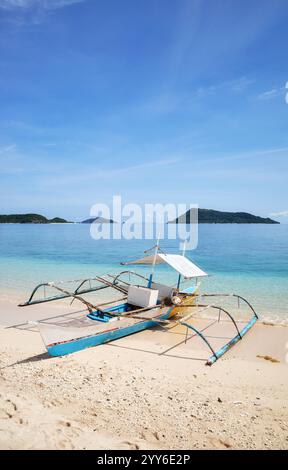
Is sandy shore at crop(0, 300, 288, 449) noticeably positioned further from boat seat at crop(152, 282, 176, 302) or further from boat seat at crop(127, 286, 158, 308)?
boat seat at crop(152, 282, 176, 302)

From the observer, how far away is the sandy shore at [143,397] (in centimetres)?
547

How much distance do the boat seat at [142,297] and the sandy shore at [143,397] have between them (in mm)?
2107

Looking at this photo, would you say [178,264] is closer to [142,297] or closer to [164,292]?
[164,292]

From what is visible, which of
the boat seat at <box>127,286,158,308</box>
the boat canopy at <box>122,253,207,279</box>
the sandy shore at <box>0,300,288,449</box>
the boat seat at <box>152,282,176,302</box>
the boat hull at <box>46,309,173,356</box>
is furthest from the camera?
the boat seat at <box>152,282,176,302</box>

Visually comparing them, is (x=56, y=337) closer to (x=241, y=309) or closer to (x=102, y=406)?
(x=102, y=406)

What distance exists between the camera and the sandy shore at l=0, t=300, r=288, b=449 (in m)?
5.47

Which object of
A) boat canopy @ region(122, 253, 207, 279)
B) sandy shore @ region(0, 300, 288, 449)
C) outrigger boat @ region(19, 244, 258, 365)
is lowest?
sandy shore @ region(0, 300, 288, 449)

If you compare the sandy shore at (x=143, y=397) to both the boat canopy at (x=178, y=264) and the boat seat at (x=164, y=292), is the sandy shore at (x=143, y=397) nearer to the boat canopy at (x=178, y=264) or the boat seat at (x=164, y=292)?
the boat seat at (x=164, y=292)

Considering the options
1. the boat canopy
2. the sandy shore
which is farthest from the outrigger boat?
the sandy shore

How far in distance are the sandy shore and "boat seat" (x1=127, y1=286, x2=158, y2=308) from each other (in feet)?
6.91

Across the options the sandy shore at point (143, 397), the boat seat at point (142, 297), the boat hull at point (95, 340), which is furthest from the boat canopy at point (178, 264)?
the sandy shore at point (143, 397)

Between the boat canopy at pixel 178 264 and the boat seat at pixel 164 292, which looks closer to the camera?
the boat canopy at pixel 178 264

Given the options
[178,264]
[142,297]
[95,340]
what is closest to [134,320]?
[142,297]

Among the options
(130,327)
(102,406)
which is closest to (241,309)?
(130,327)
